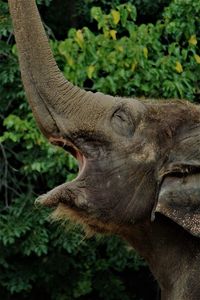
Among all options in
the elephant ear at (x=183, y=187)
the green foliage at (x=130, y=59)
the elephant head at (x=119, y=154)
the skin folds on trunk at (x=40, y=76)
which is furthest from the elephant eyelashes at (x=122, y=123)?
the green foliage at (x=130, y=59)

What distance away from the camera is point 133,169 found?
5.07 metres

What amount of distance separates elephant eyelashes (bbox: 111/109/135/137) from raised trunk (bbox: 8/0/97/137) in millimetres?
184

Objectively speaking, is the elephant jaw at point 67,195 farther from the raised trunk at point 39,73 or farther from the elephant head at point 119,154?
the raised trunk at point 39,73

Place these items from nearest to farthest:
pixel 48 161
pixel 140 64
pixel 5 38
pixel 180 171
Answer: pixel 180 171 < pixel 140 64 < pixel 48 161 < pixel 5 38

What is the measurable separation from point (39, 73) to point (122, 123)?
0.53m

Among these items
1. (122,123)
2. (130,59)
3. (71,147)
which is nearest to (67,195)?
(71,147)

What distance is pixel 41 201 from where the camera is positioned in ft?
16.3

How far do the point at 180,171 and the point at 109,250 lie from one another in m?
6.46

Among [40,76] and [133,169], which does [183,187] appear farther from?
[40,76]

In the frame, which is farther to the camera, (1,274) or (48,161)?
(1,274)

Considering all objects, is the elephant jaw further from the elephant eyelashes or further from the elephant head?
the elephant eyelashes

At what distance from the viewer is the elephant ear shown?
491 centimetres

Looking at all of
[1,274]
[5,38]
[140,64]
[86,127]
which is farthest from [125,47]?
[86,127]

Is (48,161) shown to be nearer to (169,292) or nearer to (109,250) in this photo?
(109,250)
